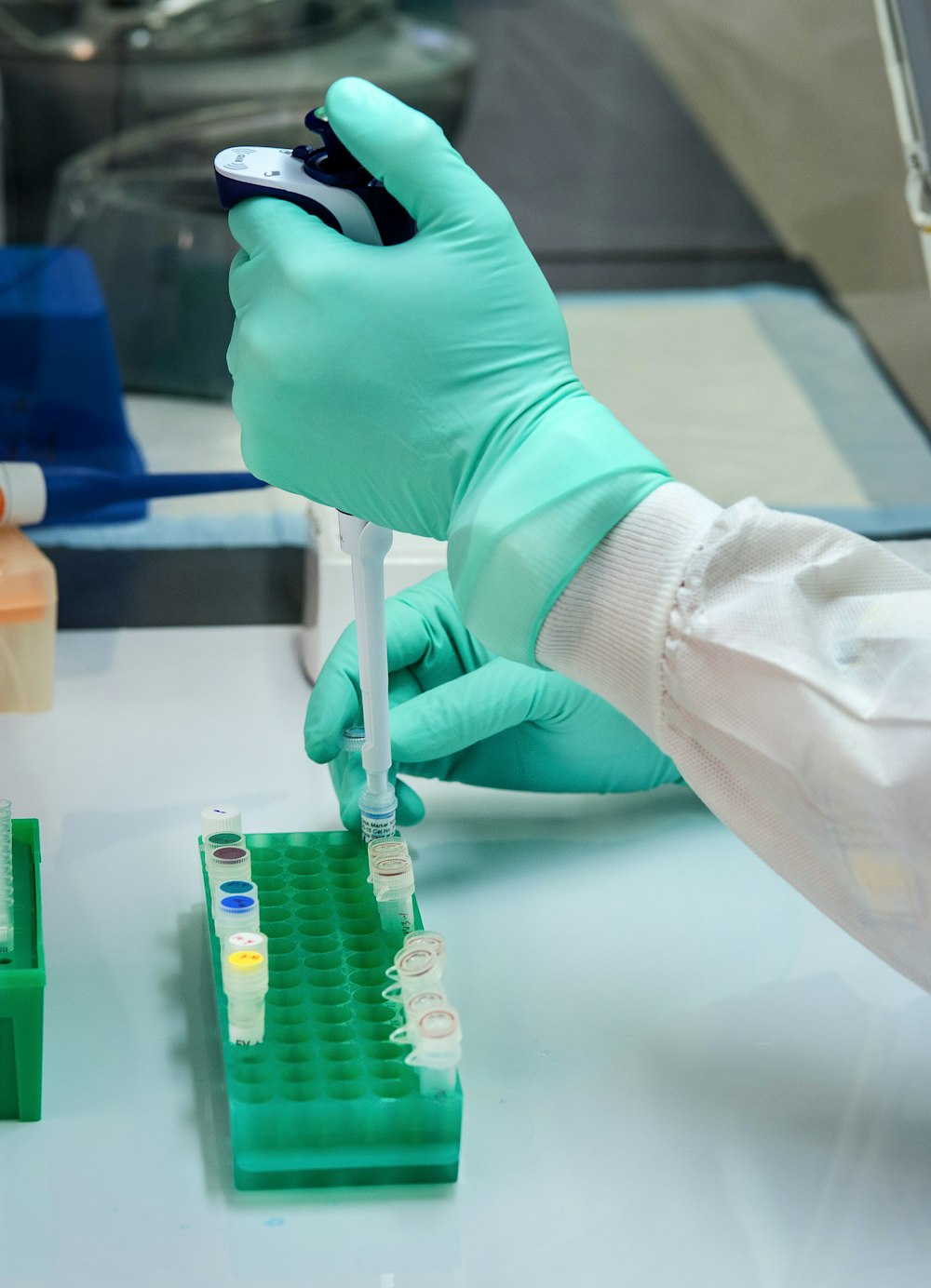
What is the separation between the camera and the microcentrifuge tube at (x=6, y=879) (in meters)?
0.75

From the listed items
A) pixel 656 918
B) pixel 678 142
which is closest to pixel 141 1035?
pixel 656 918

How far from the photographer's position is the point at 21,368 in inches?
56.2

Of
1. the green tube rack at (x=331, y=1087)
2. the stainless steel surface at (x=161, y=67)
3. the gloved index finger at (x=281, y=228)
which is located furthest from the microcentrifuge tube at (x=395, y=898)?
the stainless steel surface at (x=161, y=67)

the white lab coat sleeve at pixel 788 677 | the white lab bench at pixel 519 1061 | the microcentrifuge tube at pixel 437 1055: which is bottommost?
the white lab bench at pixel 519 1061

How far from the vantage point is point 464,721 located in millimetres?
975

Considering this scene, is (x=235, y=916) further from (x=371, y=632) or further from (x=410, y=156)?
(x=410, y=156)

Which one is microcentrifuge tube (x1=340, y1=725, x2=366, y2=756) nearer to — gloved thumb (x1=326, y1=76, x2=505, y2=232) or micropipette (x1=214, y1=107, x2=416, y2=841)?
micropipette (x1=214, y1=107, x2=416, y2=841)

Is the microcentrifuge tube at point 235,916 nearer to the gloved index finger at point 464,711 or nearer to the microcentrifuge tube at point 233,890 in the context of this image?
the microcentrifuge tube at point 233,890

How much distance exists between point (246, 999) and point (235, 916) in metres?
0.07

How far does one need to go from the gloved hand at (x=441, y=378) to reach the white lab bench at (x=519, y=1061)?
26 centimetres

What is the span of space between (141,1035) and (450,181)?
51 cm

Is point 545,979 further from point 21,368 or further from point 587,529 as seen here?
point 21,368

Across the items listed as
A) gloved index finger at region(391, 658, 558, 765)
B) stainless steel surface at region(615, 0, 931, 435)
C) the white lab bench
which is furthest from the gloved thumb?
stainless steel surface at region(615, 0, 931, 435)

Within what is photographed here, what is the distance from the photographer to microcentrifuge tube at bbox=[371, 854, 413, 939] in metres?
0.84
